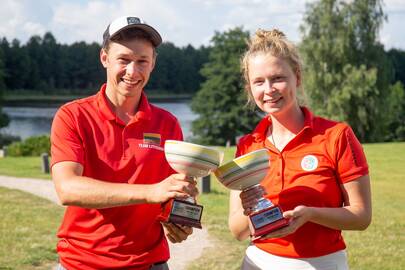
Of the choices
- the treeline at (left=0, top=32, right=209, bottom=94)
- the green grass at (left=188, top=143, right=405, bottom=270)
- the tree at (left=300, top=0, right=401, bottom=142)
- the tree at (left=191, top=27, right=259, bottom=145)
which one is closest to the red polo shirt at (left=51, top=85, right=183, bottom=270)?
the green grass at (left=188, top=143, right=405, bottom=270)

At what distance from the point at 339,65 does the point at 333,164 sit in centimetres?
3728

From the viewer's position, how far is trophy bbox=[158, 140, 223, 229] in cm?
269

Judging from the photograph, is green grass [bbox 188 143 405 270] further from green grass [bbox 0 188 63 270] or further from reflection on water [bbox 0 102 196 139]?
reflection on water [bbox 0 102 196 139]

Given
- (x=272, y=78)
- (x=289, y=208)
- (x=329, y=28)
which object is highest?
(x=329, y=28)

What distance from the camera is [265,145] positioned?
3080mm

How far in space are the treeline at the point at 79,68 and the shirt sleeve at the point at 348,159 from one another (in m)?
97.0

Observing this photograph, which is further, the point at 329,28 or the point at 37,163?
the point at 329,28

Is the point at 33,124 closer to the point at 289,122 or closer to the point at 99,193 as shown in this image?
the point at 289,122

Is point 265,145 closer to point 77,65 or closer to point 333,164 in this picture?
point 333,164

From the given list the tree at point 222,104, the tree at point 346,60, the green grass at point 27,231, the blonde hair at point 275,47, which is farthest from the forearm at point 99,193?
the tree at point 222,104

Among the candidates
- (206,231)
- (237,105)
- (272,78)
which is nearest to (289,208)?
(272,78)

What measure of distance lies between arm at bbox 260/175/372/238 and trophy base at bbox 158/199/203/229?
34 cm

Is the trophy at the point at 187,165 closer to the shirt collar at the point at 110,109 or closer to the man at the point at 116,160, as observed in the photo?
the man at the point at 116,160

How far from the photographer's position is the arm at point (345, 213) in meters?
2.73
